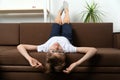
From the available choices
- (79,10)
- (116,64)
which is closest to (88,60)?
(116,64)

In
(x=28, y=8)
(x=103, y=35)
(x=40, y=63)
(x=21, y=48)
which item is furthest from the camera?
(x=28, y=8)

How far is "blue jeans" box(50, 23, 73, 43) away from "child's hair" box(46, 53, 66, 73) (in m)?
0.72

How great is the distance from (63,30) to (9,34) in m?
0.79

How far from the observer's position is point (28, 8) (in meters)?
3.48

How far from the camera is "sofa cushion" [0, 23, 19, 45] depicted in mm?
3082

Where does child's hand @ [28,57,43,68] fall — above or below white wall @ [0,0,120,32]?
below

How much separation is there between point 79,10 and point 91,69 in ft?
5.05

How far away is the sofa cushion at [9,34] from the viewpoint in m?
3.08

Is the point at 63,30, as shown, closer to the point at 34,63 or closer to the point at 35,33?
the point at 35,33

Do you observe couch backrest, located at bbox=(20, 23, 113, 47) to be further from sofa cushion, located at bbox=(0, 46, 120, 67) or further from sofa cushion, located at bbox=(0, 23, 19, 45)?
sofa cushion, located at bbox=(0, 46, 120, 67)

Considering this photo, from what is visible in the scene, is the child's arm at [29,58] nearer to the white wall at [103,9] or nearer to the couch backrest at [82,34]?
the couch backrest at [82,34]

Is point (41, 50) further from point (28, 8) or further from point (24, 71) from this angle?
point (28, 8)

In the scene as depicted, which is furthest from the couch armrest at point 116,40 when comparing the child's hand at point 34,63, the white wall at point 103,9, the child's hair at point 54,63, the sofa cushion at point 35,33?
the child's hand at point 34,63

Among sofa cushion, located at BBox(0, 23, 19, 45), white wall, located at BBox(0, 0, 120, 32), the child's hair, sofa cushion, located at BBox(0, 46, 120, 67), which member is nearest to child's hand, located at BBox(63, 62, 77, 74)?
the child's hair
